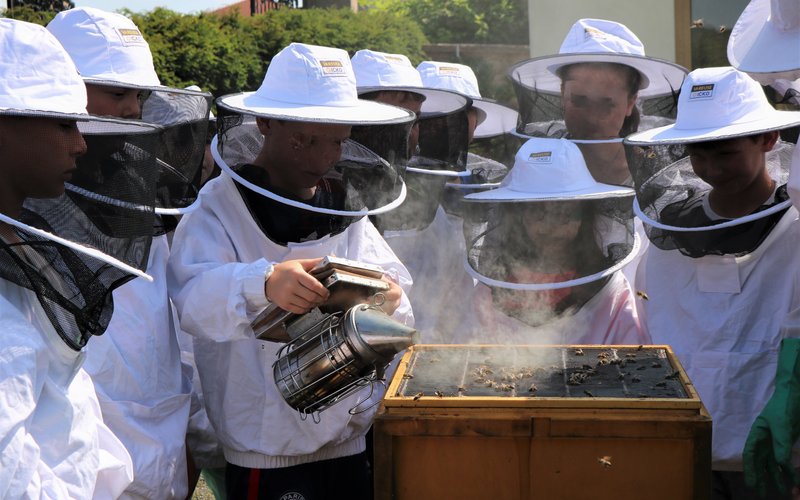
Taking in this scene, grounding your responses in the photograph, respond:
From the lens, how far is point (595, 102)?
381 cm

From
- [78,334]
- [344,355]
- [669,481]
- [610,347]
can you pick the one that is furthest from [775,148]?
[78,334]

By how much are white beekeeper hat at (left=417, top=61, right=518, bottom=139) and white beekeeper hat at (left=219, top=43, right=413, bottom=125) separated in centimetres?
189

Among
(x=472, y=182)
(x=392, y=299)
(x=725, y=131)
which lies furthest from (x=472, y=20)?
(x=392, y=299)

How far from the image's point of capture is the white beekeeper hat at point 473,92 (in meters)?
4.73

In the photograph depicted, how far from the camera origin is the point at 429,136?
401 centimetres

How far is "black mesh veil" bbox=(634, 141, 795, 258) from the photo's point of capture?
9.07 ft

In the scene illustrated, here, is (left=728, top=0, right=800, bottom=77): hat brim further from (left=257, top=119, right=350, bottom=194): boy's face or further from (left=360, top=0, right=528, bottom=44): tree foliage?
(left=360, top=0, right=528, bottom=44): tree foliage

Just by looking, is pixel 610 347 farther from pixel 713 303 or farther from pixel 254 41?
pixel 254 41

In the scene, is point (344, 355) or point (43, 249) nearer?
point (43, 249)

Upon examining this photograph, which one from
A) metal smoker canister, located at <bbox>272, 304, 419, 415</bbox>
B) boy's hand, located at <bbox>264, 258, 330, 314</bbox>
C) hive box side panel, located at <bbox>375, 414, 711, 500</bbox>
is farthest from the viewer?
boy's hand, located at <bbox>264, 258, 330, 314</bbox>

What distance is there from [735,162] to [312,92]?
4.40 ft

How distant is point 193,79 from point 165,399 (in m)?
5.95

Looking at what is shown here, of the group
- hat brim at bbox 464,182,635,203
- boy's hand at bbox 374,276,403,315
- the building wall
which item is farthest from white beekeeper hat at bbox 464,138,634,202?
the building wall

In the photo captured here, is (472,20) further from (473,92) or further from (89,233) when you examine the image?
(89,233)
